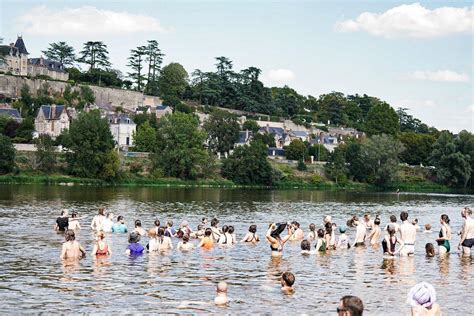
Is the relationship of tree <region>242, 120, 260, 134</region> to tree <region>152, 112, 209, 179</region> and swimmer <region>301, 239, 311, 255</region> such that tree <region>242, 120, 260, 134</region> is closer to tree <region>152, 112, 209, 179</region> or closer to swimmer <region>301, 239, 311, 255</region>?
tree <region>152, 112, 209, 179</region>

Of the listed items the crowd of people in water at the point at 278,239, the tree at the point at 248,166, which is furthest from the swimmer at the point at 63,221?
the tree at the point at 248,166

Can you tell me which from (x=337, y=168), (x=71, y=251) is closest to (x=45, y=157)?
(x=337, y=168)

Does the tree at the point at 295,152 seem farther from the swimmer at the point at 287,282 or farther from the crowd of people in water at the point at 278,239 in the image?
the swimmer at the point at 287,282

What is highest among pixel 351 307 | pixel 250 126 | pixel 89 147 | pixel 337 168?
pixel 250 126

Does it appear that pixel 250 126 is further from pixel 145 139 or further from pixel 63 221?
pixel 63 221

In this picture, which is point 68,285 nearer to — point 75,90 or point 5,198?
point 5,198

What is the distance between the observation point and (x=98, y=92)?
15262cm

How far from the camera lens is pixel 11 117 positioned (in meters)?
117

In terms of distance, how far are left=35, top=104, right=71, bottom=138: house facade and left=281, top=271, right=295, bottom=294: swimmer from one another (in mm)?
108150

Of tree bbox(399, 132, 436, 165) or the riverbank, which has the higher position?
tree bbox(399, 132, 436, 165)

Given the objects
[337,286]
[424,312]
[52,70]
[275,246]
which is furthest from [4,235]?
[52,70]

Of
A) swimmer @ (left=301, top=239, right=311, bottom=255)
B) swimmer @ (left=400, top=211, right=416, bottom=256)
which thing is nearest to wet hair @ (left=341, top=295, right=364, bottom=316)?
swimmer @ (left=400, top=211, right=416, bottom=256)

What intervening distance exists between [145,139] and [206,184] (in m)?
20.8

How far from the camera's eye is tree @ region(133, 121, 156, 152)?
120 metres
